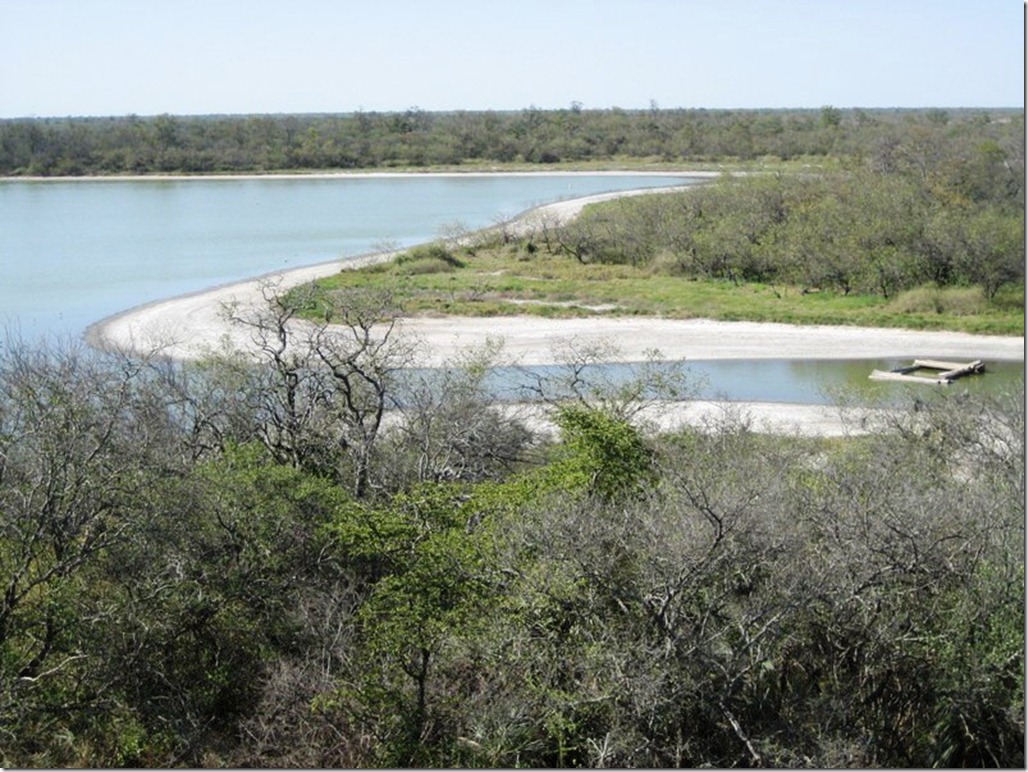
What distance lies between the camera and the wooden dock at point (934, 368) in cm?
3412

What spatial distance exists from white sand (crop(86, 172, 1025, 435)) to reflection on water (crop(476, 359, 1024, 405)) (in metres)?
0.80

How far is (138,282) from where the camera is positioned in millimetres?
51375

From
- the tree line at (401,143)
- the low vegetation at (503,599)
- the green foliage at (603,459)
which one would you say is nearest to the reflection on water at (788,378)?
the low vegetation at (503,599)

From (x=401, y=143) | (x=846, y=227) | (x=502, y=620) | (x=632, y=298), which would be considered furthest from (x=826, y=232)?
(x=401, y=143)

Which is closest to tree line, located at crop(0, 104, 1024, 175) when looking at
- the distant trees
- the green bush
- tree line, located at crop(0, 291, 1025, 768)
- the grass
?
the distant trees

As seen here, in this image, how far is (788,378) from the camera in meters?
36.1

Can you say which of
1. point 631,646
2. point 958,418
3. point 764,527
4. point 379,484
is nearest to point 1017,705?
point 764,527

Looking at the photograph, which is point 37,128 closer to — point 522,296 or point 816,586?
point 522,296

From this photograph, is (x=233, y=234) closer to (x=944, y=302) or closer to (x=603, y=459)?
(x=944, y=302)

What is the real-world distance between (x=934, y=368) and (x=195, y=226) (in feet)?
153

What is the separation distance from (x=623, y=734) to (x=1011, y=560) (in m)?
4.40

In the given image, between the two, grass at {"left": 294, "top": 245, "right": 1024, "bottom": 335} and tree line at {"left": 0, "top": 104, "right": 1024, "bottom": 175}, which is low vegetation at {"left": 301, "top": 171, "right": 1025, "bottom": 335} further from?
tree line at {"left": 0, "top": 104, "right": 1024, "bottom": 175}

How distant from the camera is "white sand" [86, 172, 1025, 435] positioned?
38344mm

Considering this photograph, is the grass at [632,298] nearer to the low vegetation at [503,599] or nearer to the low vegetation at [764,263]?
the low vegetation at [764,263]
